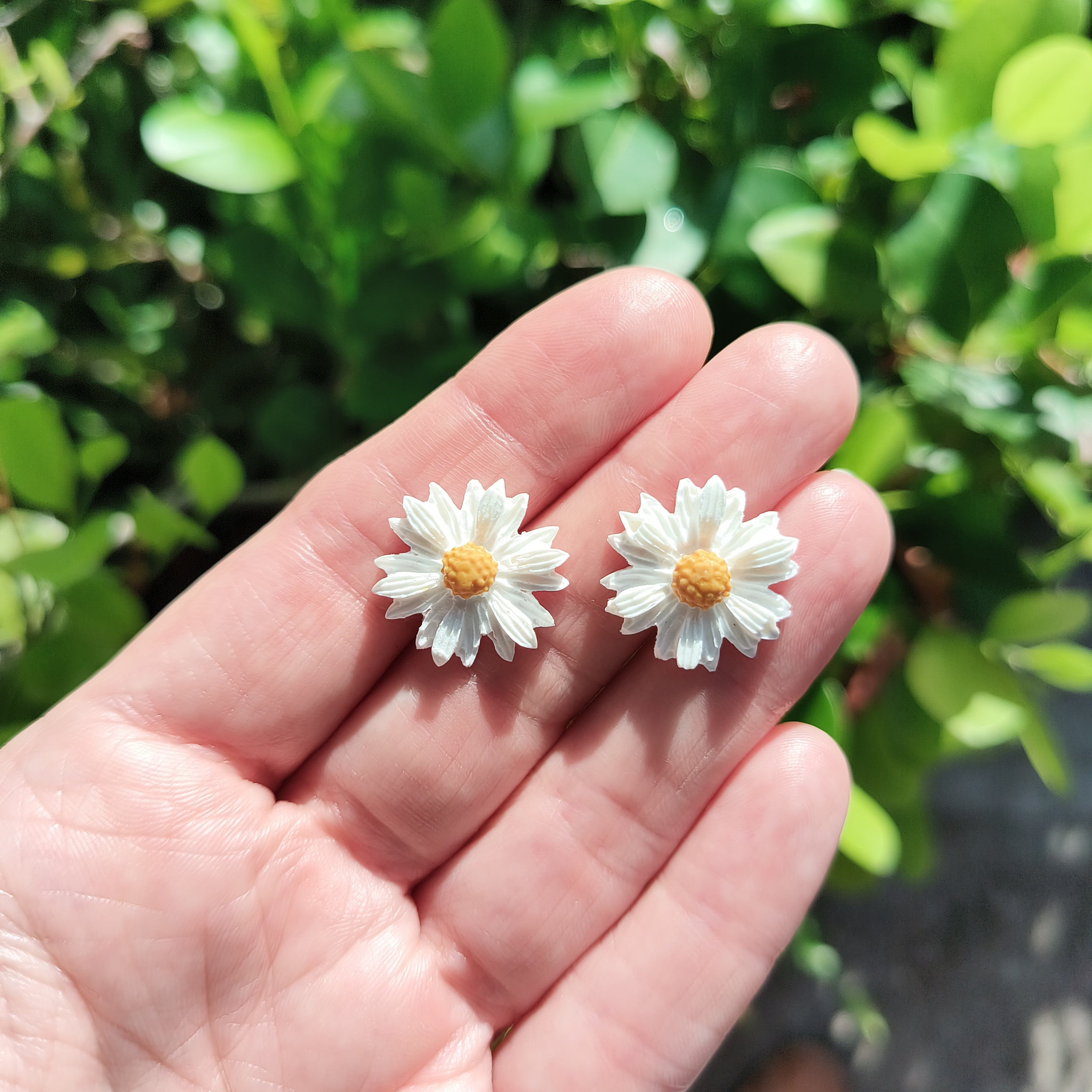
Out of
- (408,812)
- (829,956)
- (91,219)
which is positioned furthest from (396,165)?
(829,956)

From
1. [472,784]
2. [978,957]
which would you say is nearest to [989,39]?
[472,784]

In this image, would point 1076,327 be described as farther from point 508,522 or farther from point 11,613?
point 11,613

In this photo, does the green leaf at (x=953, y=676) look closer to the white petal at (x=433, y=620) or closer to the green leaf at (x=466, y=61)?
the white petal at (x=433, y=620)

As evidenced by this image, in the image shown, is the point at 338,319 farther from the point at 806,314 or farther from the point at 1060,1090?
the point at 1060,1090

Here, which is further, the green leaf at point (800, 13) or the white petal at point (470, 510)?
the white petal at point (470, 510)

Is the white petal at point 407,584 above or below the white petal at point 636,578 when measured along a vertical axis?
above

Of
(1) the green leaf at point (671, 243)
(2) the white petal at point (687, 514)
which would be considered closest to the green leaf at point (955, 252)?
(1) the green leaf at point (671, 243)
